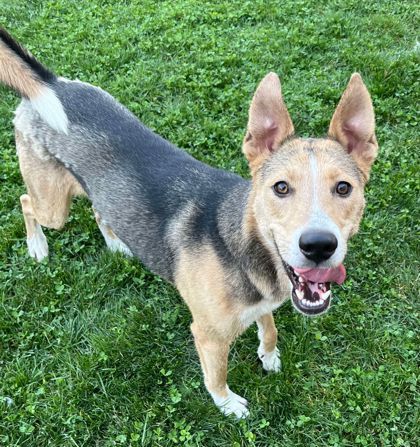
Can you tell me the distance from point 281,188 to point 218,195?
819mm

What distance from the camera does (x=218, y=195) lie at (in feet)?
12.0

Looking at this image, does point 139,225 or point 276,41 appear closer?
point 139,225

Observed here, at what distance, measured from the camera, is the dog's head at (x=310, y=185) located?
2680mm

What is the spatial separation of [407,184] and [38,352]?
4.07 meters

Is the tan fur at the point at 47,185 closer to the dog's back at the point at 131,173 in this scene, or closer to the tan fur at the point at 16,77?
the dog's back at the point at 131,173

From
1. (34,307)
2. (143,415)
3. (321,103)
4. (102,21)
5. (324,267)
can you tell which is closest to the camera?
(324,267)

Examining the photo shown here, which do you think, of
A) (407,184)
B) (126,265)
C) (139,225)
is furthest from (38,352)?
(407,184)

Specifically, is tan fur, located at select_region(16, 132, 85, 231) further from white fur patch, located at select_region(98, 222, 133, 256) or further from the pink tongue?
the pink tongue

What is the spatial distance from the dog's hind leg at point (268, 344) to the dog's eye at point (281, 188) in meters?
1.25

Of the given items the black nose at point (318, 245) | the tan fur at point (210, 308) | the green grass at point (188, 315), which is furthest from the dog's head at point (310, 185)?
the green grass at point (188, 315)

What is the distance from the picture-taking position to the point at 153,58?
288 inches

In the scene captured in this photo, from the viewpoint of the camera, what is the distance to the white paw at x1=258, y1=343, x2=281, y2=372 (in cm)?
415

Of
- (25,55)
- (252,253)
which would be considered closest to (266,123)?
(252,253)

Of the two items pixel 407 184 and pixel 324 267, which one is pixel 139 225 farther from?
pixel 407 184
